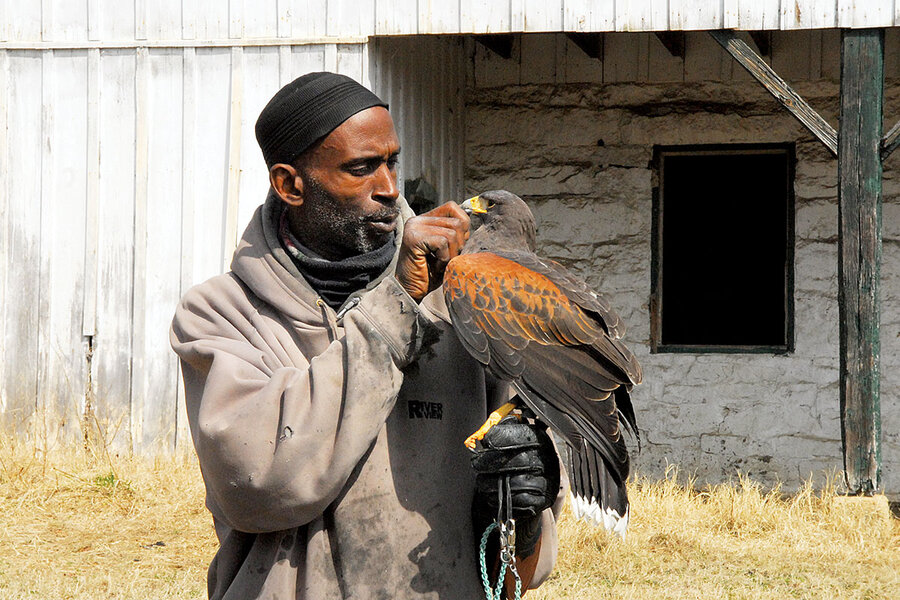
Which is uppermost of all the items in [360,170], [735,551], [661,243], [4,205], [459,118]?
[459,118]

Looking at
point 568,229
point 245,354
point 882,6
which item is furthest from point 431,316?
point 568,229

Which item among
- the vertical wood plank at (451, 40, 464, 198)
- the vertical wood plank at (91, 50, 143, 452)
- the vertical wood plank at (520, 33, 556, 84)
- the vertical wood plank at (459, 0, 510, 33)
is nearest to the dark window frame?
the vertical wood plank at (520, 33, 556, 84)

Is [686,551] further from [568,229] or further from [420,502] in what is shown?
[420,502]

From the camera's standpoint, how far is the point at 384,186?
2.53m

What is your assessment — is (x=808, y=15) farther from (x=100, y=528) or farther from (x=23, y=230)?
(x=23, y=230)

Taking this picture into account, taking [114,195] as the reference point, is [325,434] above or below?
below

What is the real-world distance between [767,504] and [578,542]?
170 centimetres

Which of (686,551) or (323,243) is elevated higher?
(323,243)

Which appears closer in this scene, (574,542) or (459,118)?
(574,542)

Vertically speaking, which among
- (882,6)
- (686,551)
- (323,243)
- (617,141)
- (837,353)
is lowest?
(686,551)

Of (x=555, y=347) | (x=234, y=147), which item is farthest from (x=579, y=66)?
(x=555, y=347)

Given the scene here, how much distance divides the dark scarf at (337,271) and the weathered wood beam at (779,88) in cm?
509

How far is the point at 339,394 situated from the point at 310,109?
0.67 metres

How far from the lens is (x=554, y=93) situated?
9.10 metres
